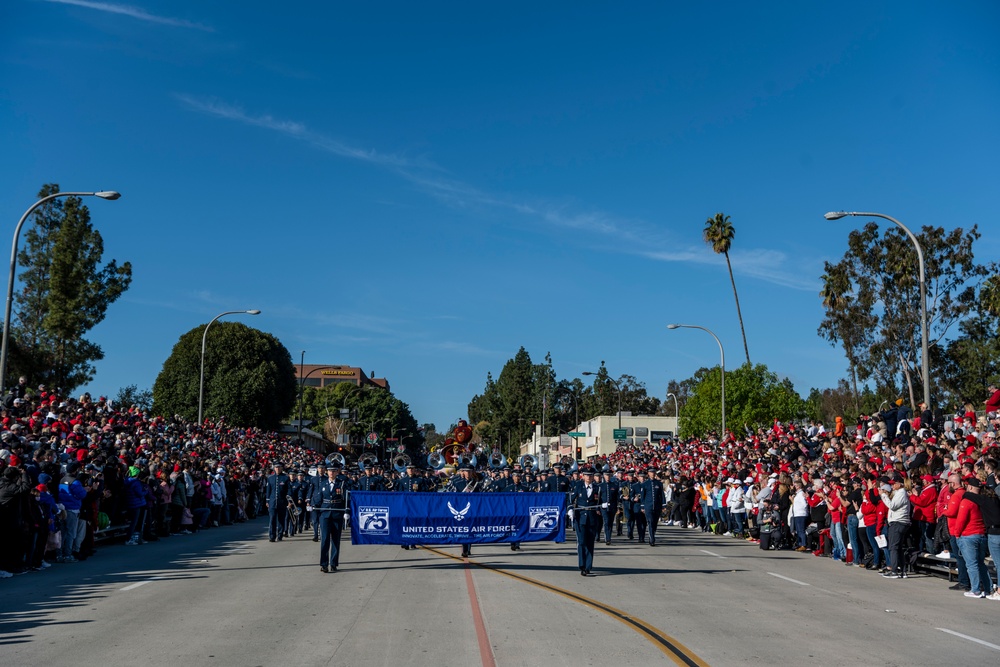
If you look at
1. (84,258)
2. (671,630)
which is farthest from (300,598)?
(84,258)

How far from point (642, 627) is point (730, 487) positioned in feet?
61.9

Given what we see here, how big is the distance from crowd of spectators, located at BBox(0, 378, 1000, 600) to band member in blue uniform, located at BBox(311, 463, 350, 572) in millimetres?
4970

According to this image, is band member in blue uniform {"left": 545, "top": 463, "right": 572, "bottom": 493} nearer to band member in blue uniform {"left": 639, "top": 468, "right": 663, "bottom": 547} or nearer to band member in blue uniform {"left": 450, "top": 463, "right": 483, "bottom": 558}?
band member in blue uniform {"left": 450, "top": 463, "right": 483, "bottom": 558}

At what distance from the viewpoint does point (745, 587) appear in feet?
48.5

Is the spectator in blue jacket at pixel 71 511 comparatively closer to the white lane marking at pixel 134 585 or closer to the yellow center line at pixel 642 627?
the white lane marking at pixel 134 585

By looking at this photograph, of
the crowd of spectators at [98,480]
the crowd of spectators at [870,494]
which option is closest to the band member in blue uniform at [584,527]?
the crowd of spectators at [870,494]

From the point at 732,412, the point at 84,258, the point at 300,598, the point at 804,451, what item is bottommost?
the point at 300,598

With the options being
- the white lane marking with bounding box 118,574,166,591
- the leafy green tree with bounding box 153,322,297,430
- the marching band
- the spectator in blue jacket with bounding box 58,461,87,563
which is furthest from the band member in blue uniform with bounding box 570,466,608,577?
the leafy green tree with bounding box 153,322,297,430

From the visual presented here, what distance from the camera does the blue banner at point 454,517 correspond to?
1680 centimetres

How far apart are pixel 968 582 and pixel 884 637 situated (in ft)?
21.0

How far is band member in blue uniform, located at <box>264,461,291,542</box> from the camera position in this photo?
2322cm

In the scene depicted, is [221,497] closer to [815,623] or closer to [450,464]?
[450,464]

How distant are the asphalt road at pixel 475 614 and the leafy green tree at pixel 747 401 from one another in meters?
37.7

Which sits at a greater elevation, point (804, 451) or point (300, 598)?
point (804, 451)
